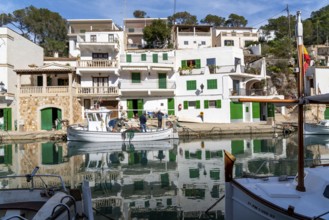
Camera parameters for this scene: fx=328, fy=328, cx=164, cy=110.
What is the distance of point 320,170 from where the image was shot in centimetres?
670

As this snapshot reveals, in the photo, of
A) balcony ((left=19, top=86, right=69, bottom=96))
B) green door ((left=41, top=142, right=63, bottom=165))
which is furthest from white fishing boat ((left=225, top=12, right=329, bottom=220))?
balcony ((left=19, top=86, right=69, bottom=96))

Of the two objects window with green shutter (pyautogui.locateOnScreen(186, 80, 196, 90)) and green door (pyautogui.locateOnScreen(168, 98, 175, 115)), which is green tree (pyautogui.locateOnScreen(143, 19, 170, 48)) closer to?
window with green shutter (pyautogui.locateOnScreen(186, 80, 196, 90))

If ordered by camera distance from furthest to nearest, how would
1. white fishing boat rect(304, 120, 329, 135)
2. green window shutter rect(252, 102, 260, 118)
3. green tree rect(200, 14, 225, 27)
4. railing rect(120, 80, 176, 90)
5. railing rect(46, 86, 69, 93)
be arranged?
green tree rect(200, 14, 225, 27) → green window shutter rect(252, 102, 260, 118) → railing rect(120, 80, 176, 90) → railing rect(46, 86, 69, 93) → white fishing boat rect(304, 120, 329, 135)

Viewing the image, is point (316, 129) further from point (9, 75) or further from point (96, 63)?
point (9, 75)

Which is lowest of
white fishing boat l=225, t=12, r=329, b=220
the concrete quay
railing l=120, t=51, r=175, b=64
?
the concrete quay

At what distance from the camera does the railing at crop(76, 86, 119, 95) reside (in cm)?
3309

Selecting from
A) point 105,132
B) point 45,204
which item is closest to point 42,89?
point 105,132

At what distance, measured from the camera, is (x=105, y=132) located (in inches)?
989

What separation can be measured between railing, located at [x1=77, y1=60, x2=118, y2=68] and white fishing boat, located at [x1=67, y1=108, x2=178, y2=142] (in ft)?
30.1

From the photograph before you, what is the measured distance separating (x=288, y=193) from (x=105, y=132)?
65.5 feet

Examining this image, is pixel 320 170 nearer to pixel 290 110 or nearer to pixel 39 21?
pixel 290 110

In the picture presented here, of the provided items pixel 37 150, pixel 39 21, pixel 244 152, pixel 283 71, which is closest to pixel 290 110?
pixel 283 71

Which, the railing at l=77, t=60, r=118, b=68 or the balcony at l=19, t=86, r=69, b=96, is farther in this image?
the railing at l=77, t=60, r=118, b=68

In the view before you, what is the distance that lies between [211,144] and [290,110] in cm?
1938
